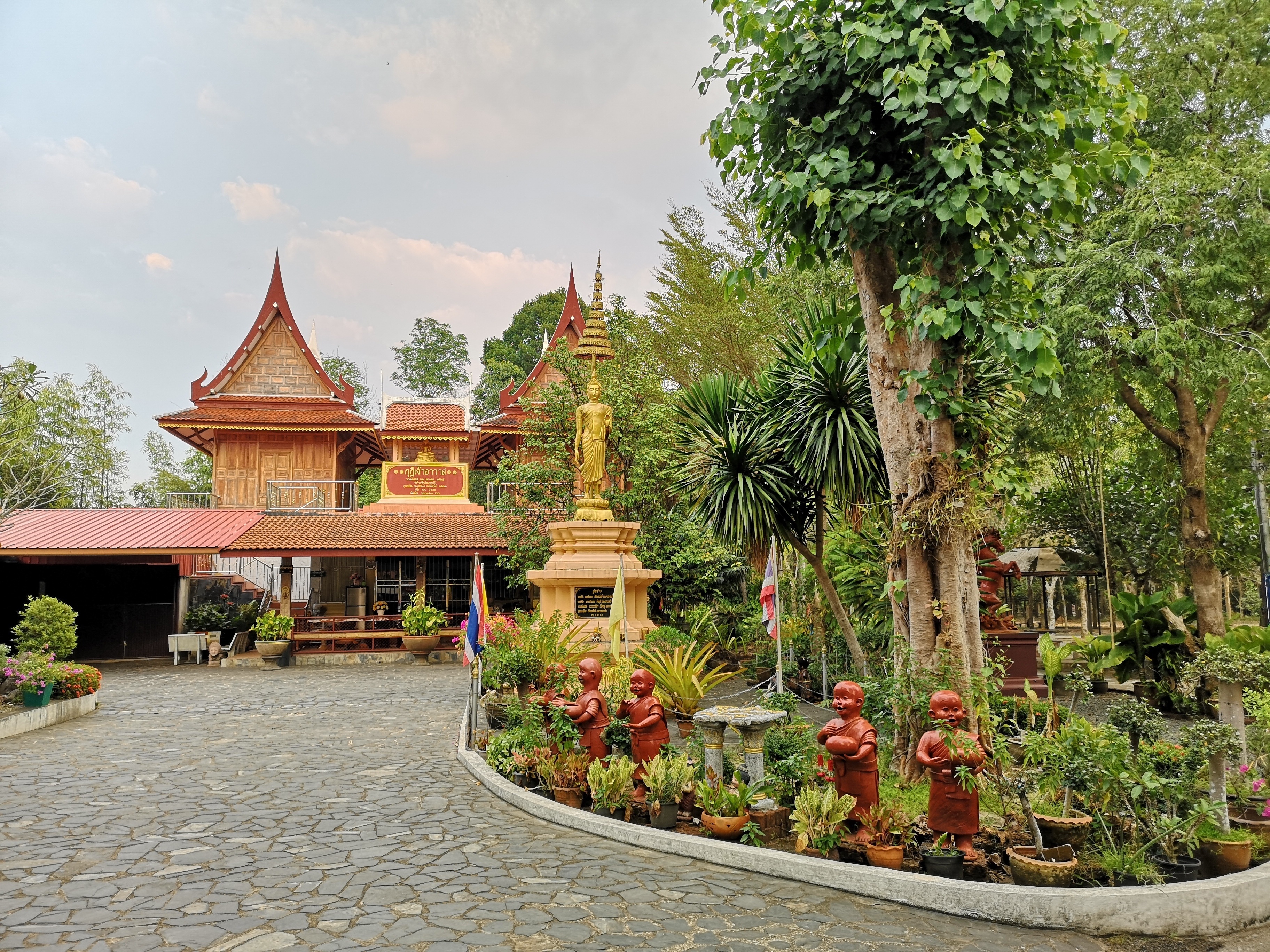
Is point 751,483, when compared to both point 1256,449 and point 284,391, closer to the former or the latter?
point 1256,449

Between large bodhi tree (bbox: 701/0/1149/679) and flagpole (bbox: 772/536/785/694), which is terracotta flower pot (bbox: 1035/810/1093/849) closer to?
large bodhi tree (bbox: 701/0/1149/679)

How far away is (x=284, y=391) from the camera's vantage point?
78.1ft

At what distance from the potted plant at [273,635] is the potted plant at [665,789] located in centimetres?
1421

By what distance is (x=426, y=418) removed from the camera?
76.0ft

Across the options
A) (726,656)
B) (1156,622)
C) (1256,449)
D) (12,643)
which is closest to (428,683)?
(726,656)

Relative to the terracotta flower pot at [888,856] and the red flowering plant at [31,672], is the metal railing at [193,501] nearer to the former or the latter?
the red flowering plant at [31,672]

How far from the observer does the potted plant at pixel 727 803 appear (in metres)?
5.55

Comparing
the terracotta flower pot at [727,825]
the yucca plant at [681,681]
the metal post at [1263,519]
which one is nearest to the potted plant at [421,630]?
the yucca plant at [681,681]

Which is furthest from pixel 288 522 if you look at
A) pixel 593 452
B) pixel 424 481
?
pixel 593 452

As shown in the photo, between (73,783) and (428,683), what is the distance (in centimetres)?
746

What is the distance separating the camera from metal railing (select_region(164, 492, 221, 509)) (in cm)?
2247

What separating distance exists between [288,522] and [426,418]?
4889mm

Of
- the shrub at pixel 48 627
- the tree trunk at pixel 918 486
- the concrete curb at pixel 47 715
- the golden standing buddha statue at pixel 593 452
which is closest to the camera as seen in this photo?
the tree trunk at pixel 918 486

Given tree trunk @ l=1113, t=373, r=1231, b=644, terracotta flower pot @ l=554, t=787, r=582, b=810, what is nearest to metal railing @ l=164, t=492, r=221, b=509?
terracotta flower pot @ l=554, t=787, r=582, b=810
